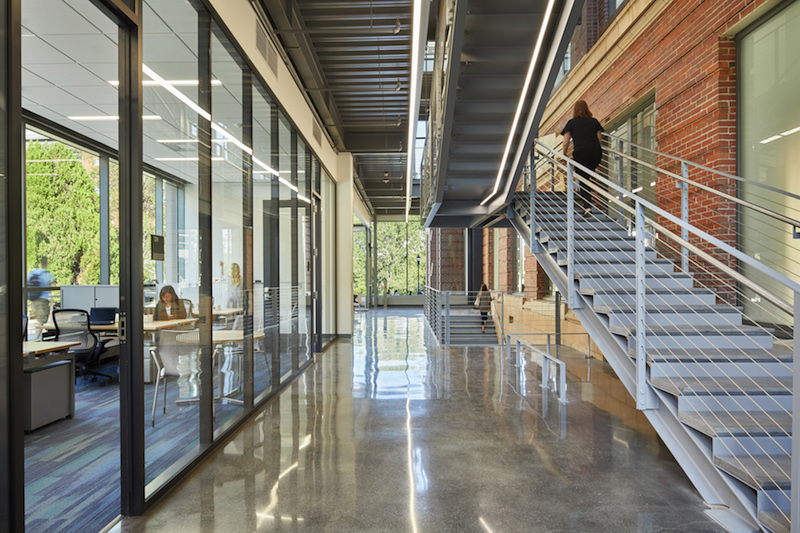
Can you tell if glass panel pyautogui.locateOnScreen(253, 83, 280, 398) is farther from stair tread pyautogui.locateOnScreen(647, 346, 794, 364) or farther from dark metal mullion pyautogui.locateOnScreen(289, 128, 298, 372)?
stair tread pyautogui.locateOnScreen(647, 346, 794, 364)

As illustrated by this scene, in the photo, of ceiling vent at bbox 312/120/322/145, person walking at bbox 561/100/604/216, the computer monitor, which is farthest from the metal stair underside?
the computer monitor

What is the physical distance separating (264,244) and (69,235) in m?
2.96

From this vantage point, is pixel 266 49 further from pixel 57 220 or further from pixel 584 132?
pixel 584 132

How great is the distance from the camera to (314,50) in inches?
255

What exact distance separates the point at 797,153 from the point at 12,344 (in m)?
5.53

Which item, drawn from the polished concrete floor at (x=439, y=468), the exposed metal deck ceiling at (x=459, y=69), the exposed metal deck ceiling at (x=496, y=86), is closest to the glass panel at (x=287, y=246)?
the polished concrete floor at (x=439, y=468)

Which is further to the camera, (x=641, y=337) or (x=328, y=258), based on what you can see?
(x=328, y=258)

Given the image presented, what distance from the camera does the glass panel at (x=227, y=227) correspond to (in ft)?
13.6

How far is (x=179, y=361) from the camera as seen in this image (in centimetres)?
347

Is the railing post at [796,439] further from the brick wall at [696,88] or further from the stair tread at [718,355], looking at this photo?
the brick wall at [696,88]

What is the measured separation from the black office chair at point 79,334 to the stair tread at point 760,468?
6377 millimetres

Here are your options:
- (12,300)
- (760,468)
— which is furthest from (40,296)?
(760,468)

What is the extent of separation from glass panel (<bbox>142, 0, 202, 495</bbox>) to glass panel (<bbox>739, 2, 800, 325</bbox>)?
15.3ft

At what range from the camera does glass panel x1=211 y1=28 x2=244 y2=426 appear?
4145 mm
